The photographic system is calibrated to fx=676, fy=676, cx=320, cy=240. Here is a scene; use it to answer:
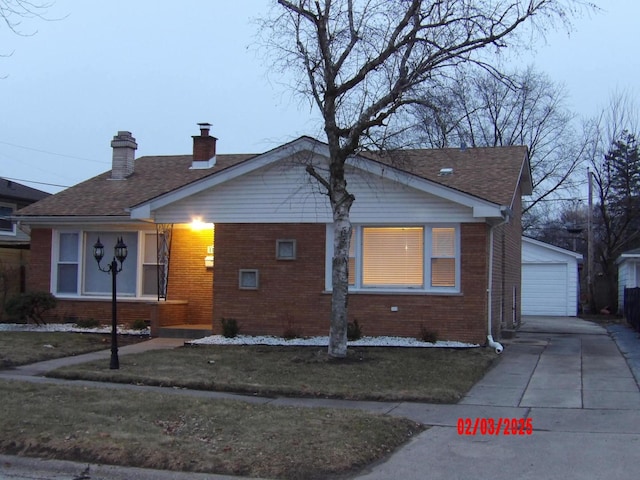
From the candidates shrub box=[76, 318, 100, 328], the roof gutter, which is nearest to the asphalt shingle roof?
the roof gutter

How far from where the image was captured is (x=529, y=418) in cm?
864

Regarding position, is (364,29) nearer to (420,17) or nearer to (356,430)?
(420,17)

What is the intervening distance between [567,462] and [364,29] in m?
8.66

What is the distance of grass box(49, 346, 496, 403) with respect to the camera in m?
10.3

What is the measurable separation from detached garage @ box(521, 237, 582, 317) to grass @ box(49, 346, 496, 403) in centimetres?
1625

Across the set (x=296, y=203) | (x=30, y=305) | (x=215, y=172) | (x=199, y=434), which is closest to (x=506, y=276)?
(x=296, y=203)

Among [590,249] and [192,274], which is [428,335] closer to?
[192,274]

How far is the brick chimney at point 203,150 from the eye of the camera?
2117cm

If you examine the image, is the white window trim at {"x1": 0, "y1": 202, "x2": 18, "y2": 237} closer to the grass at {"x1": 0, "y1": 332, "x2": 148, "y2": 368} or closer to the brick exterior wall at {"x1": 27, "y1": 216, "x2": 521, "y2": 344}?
the brick exterior wall at {"x1": 27, "y1": 216, "x2": 521, "y2": 344}

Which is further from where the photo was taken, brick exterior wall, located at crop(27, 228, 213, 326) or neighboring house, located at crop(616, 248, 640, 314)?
neighboring house, located at crop(616, 248, 640, 314)

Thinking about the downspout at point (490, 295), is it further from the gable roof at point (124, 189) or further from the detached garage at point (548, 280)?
the detached garage at point (548, 280)

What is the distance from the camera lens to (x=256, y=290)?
53.1 feet

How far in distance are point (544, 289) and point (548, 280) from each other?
45 cm
